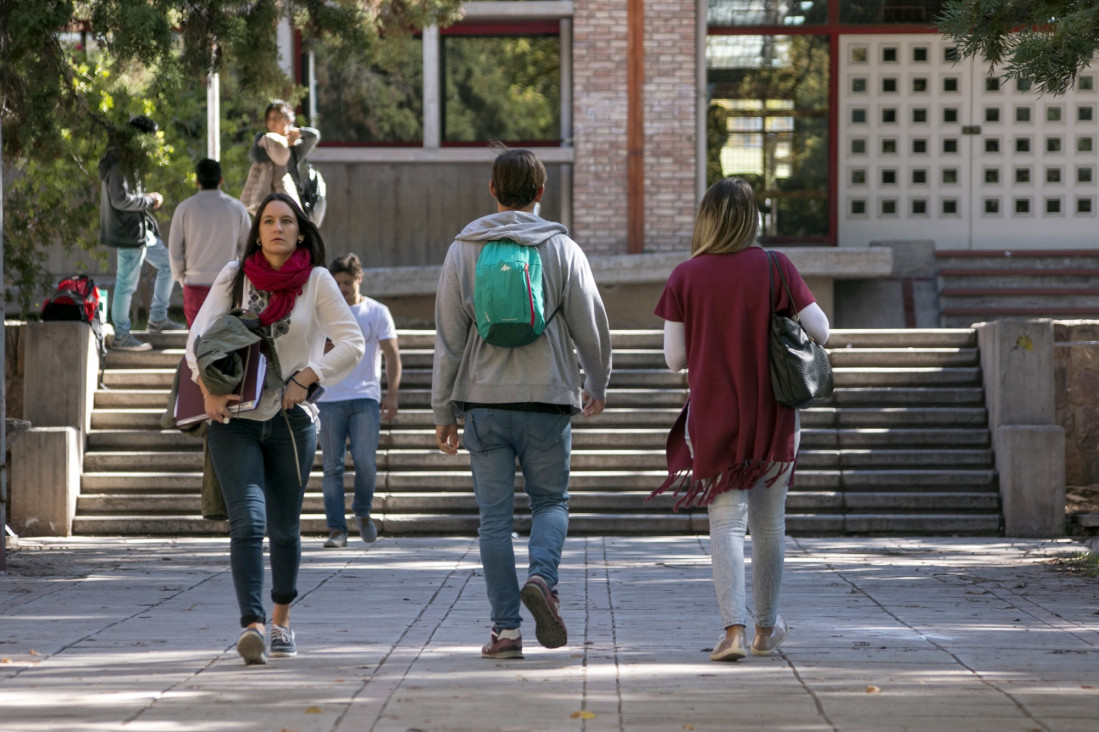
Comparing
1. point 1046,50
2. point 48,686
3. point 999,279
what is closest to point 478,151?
point 999,279

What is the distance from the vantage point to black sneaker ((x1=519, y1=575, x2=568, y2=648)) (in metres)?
5.72

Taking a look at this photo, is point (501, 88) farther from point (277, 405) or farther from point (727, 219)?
point (277, 405)

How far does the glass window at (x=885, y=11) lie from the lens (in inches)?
744

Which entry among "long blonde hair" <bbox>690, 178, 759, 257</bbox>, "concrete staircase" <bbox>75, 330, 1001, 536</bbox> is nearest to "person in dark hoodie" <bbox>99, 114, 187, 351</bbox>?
"concrete staircase" <bbox>75, 330, 1001, 536</bbox>

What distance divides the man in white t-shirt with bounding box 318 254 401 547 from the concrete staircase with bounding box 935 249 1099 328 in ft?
28.3

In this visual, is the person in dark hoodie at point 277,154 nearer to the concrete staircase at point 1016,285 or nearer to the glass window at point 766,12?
the glass window at point 766,12

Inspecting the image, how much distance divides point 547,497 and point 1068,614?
2862 mm

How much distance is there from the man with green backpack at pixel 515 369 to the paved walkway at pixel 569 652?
43 centimetres

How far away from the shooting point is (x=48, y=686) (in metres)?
5.41

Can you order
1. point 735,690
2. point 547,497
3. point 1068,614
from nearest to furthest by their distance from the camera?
1. point 735,690
2. point 547,497
3. point 1068,614

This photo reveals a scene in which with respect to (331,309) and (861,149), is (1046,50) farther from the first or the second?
(861,149)

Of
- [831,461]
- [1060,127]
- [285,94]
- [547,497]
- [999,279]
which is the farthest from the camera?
A: [1060,127]

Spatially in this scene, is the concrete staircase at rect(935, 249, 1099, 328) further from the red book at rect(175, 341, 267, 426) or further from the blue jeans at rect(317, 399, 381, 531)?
the red book at rect(175, 341, 267, 426)

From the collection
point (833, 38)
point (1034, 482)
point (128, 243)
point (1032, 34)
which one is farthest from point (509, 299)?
point (833, 38)
